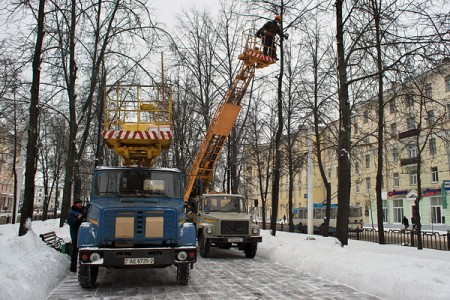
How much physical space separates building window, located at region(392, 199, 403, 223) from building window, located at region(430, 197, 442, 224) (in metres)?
4.74

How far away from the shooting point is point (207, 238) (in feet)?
46.6

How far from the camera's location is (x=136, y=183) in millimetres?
9531

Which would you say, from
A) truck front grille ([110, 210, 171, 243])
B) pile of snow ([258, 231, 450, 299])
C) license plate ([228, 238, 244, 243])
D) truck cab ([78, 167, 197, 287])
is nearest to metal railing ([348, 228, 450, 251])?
pile of snow ([258, 231, 450, 299])

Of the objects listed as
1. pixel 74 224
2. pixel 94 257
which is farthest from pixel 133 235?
pixel 74 224

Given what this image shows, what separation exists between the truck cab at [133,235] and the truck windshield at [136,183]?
6cm

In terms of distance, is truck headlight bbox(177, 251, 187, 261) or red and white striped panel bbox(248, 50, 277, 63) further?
red and white striped panel bbox(248, 50, 277, 63)

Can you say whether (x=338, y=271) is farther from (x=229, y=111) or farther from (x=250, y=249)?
(x=229, y=111)

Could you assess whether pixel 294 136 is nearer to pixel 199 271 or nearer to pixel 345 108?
pixel 345 108

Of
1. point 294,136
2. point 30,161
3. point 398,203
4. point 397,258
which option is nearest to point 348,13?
point 397,258

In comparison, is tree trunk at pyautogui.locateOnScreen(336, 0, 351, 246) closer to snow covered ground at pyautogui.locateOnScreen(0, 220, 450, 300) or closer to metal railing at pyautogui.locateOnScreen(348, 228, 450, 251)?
snow covered ground at pyautogui.locateOnScreen(0, 220, 450, 300)

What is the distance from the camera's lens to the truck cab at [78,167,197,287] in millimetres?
8172

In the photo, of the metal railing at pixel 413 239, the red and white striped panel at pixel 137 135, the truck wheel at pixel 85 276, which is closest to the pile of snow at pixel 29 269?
the truck wheel at pixel 85 276

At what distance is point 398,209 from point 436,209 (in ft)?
19.1

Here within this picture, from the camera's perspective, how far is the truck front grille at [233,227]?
14273 mm
